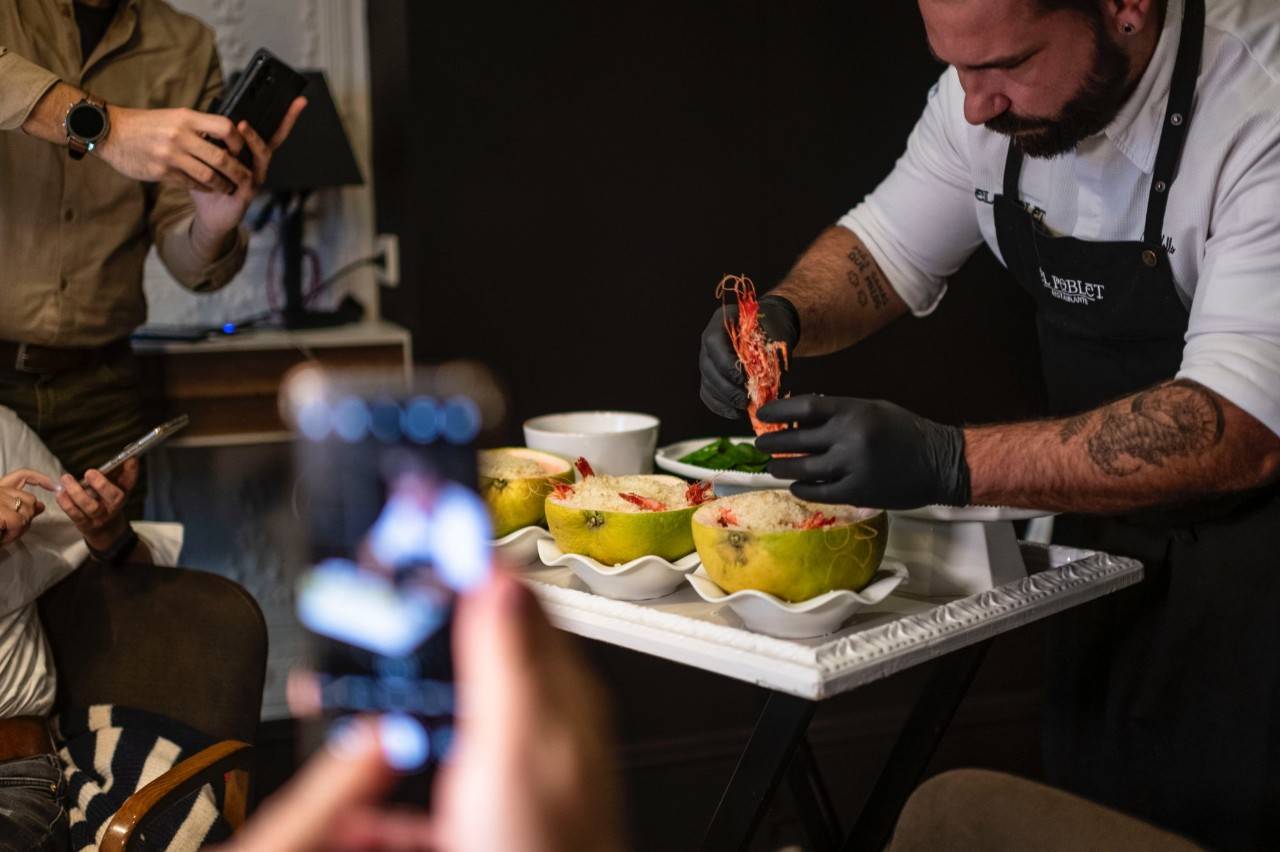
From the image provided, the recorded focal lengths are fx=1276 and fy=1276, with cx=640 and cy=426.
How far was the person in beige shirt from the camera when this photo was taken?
82.5 inches

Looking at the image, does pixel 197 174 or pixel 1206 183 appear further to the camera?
pixel 197 174

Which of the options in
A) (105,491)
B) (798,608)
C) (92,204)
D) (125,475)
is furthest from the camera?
(92,204)

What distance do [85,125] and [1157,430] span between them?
164 centimetres

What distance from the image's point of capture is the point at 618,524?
4.46ft

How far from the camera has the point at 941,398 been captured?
3.28 meters

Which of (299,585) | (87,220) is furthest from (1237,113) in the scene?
(87,220)

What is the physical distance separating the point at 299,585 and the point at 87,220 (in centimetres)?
215

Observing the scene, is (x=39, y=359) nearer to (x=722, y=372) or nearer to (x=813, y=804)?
(x=722, y=372)

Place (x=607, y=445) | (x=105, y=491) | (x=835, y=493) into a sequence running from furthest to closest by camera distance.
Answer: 1. (x=105, y=491)
2. (x=607, y=445)
3. (x=835, y=493)

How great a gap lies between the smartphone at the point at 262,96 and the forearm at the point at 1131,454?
1.35m

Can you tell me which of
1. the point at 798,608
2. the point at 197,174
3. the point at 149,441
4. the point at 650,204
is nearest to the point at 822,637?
the point at 798,608

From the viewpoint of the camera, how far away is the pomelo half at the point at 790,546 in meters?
1.23

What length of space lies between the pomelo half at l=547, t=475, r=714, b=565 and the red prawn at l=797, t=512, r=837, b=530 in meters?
0.15

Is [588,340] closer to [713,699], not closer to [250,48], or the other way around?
[713,699]
